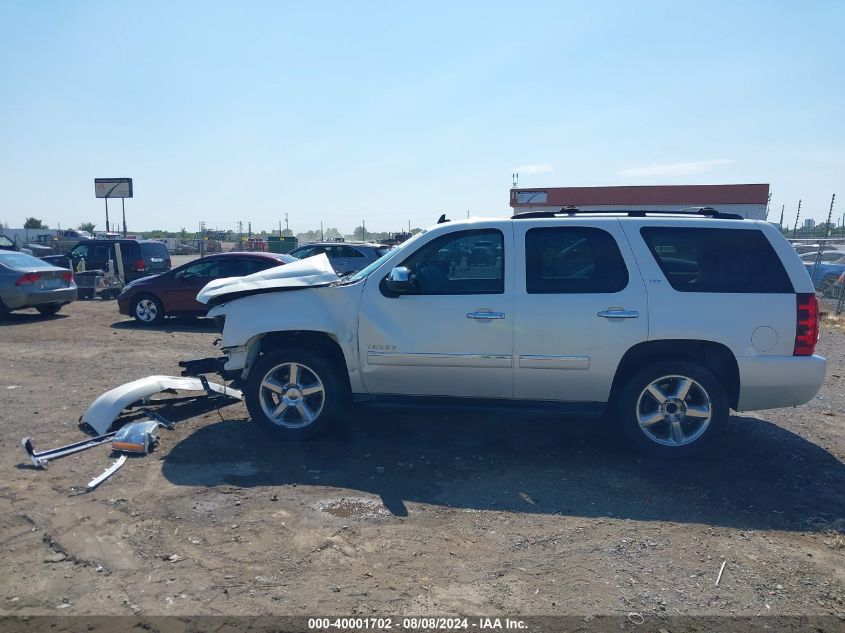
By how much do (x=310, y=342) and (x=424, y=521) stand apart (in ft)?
7.04

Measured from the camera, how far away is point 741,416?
6551mm

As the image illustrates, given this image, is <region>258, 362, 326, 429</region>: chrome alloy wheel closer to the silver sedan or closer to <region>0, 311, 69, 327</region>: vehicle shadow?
<region>0, 311, 69, 327</region>: vehicle shadow

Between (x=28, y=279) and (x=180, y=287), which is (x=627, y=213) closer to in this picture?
(x=180, y=287)

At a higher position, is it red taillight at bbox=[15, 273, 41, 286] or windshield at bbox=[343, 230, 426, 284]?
windshield at bbox=[343, 230, 426, 284]

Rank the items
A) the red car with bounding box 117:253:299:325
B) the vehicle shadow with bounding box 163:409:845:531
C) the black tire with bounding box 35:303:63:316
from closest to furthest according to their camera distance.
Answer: the vehicle shadow with bounding box 163:409:845:531, the red car with bounding box 117:253:299:325, the black tire with bounding box 35:303:63:316

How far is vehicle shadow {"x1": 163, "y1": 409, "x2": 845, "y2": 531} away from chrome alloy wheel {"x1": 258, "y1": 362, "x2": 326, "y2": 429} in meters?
0.24

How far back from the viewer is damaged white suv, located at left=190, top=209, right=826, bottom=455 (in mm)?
5020

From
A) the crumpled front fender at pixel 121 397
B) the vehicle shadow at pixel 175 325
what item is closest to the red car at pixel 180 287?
the vehicle shadow at pixel 175 325

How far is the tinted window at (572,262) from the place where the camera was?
517cm

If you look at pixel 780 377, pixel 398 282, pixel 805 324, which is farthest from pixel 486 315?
pixel 805 324

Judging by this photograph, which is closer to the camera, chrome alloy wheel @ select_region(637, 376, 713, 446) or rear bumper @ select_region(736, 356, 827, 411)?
rear bumper @ select_region(736, 356, 827, 411)

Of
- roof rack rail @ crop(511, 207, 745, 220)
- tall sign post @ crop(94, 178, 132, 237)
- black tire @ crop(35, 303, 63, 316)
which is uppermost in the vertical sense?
tall sign post @ crop(94, 178, 132, 237)

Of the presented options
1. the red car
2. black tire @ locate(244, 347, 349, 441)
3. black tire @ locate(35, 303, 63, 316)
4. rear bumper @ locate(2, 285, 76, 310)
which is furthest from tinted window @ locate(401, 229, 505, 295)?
black tire @ locate(35, 303, 63, 316)

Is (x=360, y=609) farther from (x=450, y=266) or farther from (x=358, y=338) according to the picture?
(x=450, y=266)
